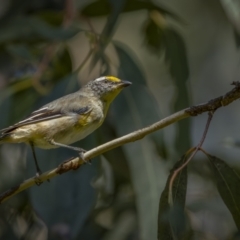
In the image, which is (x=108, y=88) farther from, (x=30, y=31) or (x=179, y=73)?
(x=30, y=31)

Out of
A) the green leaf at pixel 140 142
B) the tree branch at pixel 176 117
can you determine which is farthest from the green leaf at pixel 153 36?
the tree branch at pixel 176 117

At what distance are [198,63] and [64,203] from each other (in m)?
2.35

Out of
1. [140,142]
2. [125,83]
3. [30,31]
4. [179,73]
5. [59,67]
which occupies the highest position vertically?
[30,31]

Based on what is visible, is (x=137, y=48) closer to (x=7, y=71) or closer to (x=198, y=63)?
(x=198, y=63)

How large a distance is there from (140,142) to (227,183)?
97 centimetres

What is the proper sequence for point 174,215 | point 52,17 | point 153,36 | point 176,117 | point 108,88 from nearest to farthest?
point 176,117, point 174,215, point 108,88, point 52,17, point 153,36

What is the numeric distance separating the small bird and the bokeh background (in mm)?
203

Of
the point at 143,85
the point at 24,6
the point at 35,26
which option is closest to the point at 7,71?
the point at 24,6

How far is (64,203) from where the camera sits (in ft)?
9.05

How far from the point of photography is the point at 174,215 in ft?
6.10

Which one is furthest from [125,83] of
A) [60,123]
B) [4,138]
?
[4,138]

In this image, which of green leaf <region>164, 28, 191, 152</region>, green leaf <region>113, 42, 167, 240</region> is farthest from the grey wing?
green leaf <region>164, 28, 191, 152</region>

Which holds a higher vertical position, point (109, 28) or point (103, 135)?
point (109, 28)

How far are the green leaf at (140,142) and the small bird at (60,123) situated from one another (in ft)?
0.48
